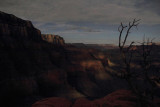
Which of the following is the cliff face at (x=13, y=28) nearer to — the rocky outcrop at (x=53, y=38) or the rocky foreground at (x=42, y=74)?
the rocky foreground at (x=42, y=74)

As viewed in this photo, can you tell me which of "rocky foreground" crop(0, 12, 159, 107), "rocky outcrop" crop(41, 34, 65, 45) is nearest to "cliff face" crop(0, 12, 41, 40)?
"rocky foreground" crop(0, 12, 159, 107)

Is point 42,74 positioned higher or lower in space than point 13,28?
lower

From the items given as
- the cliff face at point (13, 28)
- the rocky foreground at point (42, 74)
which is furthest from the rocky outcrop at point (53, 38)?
the cliff face at point (13, 28)

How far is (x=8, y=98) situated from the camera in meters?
33.9

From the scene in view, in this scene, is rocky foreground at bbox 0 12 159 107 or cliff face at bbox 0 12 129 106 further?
cliff face at bbox 0 12 129 106

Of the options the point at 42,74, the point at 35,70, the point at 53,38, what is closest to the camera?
the point at 35,70

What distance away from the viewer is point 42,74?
1842 inches

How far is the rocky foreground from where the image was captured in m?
34.0

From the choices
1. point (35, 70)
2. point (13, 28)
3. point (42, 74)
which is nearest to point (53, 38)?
point (13, 28)

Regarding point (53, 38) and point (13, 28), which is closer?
point (13, 28)

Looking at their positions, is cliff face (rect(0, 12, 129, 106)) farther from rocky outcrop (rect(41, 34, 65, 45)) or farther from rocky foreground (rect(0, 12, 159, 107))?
rocky outcrop (rect(41, 34, 65, 45))

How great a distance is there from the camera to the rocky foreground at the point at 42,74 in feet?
112

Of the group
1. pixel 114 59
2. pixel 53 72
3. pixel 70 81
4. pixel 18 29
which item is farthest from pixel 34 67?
pixel 114 59

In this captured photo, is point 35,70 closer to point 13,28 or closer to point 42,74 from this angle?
point 42,74
